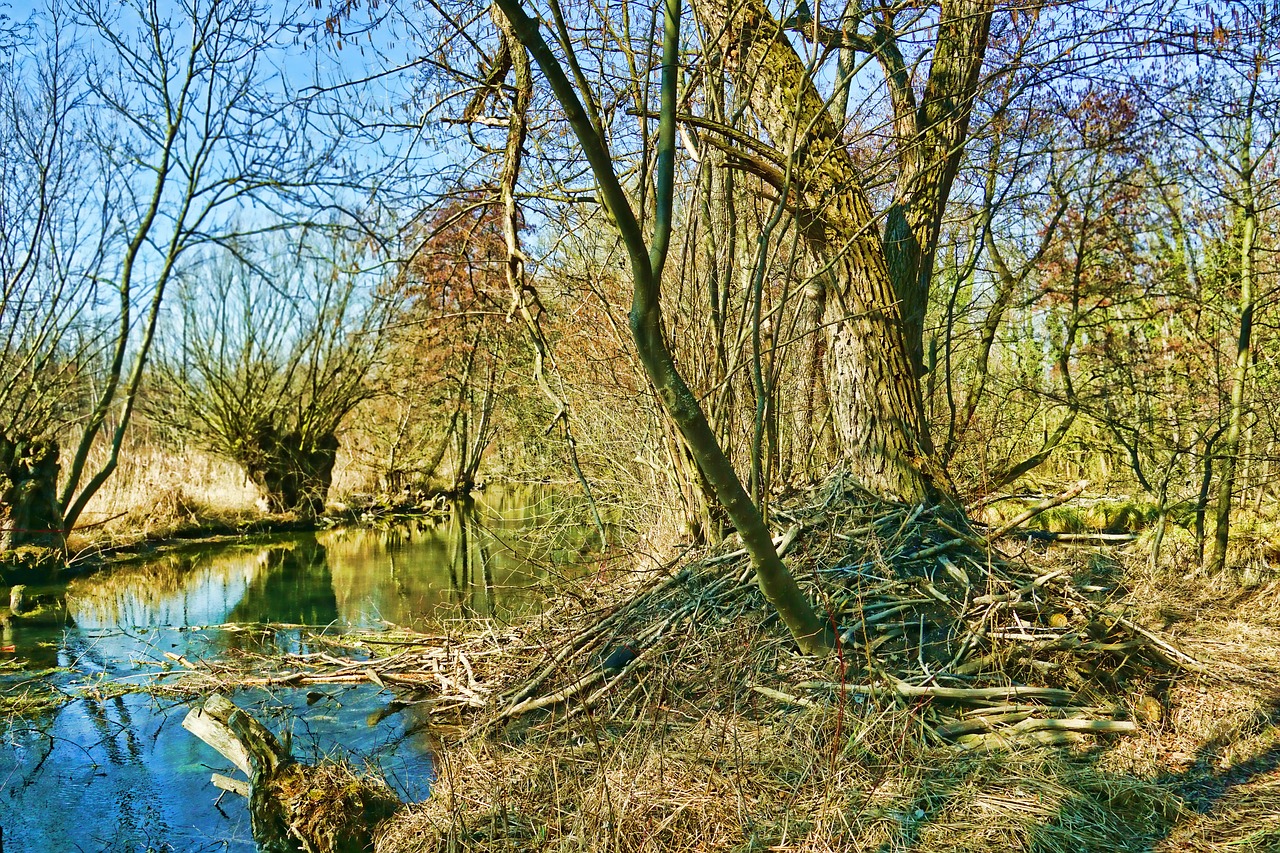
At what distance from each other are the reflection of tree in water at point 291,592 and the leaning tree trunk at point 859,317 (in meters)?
6.20

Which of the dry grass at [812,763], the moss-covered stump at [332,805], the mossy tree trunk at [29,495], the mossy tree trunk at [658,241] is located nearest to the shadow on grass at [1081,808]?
the dry grass at [812,763]

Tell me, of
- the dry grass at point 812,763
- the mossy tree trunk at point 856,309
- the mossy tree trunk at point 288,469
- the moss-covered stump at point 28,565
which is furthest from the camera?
the mossy tree trunk at point 288,469

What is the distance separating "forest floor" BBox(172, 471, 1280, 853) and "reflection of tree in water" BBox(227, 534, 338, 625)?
4.50 m

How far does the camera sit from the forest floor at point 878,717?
11.3 feet

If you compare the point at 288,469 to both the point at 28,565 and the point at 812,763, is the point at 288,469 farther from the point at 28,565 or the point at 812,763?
the point at 812,763

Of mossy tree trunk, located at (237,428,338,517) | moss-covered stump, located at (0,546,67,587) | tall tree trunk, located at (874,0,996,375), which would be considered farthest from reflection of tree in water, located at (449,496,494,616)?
moss-covered stump, located at (0,546,67,587)

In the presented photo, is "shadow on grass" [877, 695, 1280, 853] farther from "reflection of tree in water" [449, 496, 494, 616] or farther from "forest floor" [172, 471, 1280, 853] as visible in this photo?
"reflection of tree in water" [449, 496, 494, 616]

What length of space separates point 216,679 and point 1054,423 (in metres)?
9.52

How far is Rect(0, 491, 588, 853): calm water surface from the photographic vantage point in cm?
482

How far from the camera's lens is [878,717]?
155 inches

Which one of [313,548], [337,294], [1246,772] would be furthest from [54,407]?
[1246,772]

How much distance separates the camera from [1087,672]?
14.5ft

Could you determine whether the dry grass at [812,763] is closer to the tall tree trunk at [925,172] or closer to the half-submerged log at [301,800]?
the half-submerged log at [301,800]

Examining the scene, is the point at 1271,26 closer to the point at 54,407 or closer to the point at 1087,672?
the point at 1087,672
